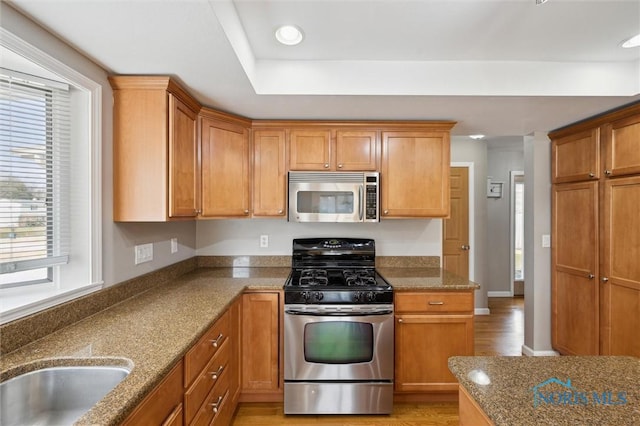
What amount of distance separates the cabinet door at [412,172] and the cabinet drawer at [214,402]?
1.67 meters

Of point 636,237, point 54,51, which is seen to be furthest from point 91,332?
point 636,237

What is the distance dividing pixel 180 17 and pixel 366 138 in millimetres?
1668

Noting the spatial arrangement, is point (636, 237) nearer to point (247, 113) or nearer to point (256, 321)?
point (256, 321)

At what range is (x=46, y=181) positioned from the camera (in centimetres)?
151

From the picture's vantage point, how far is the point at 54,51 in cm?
144

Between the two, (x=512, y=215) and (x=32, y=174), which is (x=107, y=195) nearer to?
(x=32, y=174)

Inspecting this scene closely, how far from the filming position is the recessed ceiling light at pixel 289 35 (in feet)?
5.69

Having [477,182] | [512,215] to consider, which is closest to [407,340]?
[477,182]

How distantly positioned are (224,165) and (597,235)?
9.74 ft

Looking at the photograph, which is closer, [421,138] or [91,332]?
[91,332]

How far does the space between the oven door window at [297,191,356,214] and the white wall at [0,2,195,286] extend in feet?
3.45

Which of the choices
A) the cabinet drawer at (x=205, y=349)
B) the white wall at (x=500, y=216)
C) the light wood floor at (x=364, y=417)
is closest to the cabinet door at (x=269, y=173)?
the cabinet drawer at (x=205, y=349)

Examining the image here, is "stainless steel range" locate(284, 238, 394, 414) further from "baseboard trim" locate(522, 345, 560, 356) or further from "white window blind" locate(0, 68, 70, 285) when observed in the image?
"baseboard trim" locate(522, 345, 560, 356)

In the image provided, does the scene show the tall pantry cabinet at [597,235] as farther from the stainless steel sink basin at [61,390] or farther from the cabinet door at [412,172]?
the stainless steel sink basin at [61,390]
